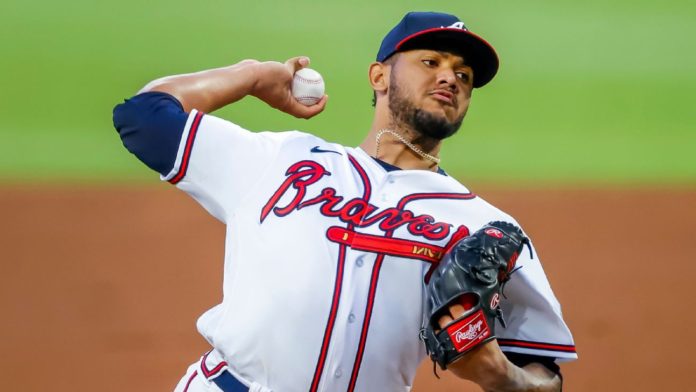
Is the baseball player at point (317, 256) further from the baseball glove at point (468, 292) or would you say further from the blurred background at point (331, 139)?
the blurred background at point (331, 139)

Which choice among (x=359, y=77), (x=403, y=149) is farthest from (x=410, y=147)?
(x=359, y=77)

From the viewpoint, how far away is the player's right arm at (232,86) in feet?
6.86

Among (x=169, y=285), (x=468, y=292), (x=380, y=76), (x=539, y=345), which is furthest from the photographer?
(x=169, y=285)

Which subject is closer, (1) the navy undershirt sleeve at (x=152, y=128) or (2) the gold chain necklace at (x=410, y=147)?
(1) the navy undershirt sleeve at (x=152, y=128)

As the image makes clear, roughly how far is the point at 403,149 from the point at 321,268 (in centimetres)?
49

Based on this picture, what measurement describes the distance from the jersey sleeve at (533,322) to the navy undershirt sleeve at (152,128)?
754 mm

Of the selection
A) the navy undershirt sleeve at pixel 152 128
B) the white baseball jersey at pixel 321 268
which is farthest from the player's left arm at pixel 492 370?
the navy undershirt sleeve at pixel 152 128

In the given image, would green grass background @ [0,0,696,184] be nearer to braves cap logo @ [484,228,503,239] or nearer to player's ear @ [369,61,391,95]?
player's ear @ [369,61,391,95]

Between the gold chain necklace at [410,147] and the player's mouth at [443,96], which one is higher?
the player's mouth at [443,96]

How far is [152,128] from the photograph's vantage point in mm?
1942

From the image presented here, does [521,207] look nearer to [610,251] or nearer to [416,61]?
[610,251]

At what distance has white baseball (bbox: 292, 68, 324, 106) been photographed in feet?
7.41

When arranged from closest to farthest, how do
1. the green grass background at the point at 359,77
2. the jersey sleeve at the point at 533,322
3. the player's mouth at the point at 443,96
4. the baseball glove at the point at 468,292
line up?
1. the baseball glove at the point at 468,292
2. the jersey sleeve at the point at 533,322
3. the player's mouth at the point at 443,96
4. the green grass background at the point at 359,77

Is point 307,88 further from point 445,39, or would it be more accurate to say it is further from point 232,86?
point 445,39
